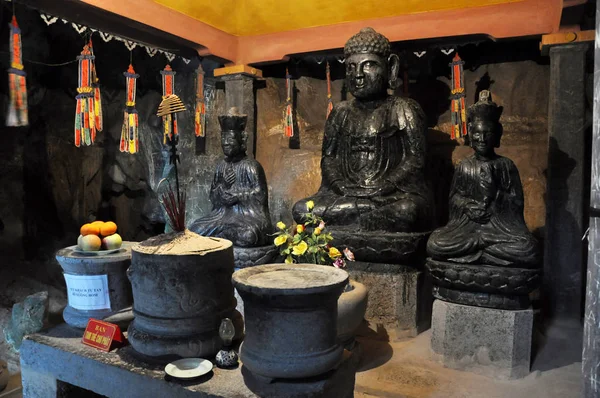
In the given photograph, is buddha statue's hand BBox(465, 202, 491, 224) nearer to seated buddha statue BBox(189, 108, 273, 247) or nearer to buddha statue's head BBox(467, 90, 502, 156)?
buddha statue's head BBox(467, 90, 502, 156)

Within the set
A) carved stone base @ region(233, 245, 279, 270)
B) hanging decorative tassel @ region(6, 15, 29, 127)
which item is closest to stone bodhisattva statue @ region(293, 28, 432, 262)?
carved stone base @ region(233, 245, 279, 270)

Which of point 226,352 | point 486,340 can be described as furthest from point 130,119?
point 486,340

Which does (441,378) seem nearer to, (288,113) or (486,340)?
(486,340)

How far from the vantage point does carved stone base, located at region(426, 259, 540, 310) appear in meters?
2.96

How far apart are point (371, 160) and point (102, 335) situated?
2831 millimetres

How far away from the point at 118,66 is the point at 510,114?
475 cm

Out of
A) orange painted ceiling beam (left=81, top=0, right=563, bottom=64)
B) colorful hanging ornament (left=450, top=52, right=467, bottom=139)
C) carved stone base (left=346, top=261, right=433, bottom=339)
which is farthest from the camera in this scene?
colorful hanging ornament (left=450, top=52, right=467, bottom=139)

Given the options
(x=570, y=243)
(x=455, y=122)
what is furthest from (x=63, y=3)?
(x=570, y=243)

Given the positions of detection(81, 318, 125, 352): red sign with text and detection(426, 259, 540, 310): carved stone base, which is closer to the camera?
detection(81, 318, 125, 352): red sign with text

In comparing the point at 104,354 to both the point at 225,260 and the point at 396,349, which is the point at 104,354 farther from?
the point at 396,349

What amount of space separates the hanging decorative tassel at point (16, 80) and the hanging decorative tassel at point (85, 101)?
601 millimetres

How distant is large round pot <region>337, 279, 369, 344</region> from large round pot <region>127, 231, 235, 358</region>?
90 centimetres

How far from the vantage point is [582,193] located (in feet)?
13.3

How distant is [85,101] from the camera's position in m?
4.56
